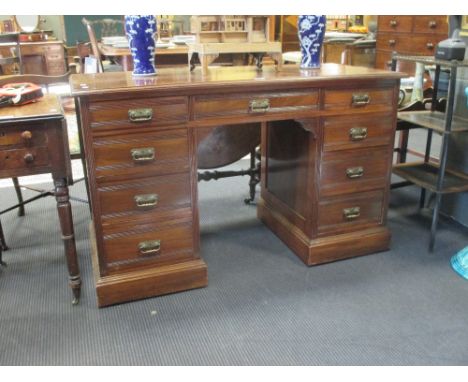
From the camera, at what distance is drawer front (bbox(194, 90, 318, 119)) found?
5.73 feet

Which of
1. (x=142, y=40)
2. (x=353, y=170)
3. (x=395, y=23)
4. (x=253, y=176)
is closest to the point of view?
(x=142, y=40)

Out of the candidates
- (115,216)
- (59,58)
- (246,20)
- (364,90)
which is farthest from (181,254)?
(59,58)

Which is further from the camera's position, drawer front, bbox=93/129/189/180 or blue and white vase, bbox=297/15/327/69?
blue and white vase, bbox=297/15/327/69

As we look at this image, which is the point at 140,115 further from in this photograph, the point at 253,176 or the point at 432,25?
the point at 432,25

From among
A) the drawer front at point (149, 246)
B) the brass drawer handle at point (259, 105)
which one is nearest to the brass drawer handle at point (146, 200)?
the drawer front at point (149, 246)

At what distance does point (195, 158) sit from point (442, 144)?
117 cm

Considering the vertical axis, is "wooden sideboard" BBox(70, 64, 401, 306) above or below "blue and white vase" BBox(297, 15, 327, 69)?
below

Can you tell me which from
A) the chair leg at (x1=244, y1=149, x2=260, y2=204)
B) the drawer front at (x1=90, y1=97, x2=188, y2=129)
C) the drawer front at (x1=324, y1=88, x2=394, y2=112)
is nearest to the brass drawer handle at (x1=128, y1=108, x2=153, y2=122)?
the drawer front at (x1=90, y1=97, x2=188, y2=129)

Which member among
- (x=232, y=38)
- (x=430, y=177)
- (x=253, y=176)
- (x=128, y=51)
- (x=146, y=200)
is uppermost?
(x=232, y=38)

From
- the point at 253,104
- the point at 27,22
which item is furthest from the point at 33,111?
the point at 27,22

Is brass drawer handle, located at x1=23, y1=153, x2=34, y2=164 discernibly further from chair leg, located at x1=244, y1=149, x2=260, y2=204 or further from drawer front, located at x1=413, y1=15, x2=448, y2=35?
drawer front, located at x1=413, y1=15, x2=448, y2=35

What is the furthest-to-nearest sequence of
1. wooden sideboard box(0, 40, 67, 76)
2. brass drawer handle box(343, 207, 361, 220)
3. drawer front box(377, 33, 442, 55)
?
wooden sideboard box(0, 40, 67, 76) → drawer front box(377, 33, 442, 55) → brass drawer handle box(343, 207, 361, 220)

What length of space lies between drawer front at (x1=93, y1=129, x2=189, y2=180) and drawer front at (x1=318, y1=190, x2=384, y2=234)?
28.5 inches

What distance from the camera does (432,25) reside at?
4.05 metres
